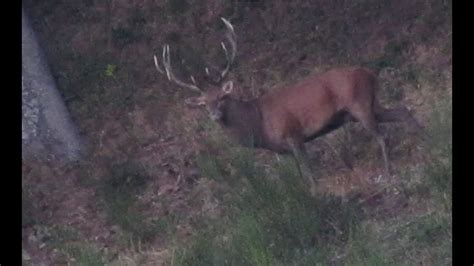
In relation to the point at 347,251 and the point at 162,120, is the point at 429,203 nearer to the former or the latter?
the point at 347,251

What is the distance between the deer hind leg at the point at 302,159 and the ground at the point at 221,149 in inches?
6.9

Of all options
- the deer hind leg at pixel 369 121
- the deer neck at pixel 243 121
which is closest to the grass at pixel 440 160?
the deer hind leg at pixel 369 121

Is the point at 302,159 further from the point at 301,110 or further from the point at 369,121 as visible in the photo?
the point at 369,121

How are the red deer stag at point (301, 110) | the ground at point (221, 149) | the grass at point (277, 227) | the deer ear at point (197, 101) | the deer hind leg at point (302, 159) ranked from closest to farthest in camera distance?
the grass at point (277, 227) → the ground at point (221, 149) → the deer hind leg at point (302, 159) → the red deer stag at point (301, 110) → the deer ear at point (197, 101)

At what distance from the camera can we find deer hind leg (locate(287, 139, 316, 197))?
12883 mm

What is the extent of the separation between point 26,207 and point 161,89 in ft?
11.4

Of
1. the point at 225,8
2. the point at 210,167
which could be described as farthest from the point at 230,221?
the point at 225,8

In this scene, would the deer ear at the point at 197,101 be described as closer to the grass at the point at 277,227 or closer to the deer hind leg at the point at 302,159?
the deer hind leg at the point at 302,159

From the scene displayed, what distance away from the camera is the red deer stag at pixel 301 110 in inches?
530

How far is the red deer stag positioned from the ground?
0.23m

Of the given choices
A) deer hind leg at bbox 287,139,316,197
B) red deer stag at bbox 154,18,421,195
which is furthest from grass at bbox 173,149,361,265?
red deer stag at bbox 154,18,421,195

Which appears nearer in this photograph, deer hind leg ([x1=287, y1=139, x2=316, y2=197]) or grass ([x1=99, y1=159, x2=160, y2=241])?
grass ([x1=99, y1=159, x2=160, y2=241])

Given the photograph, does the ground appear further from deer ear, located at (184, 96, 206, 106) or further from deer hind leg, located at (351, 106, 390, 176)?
deer ear, located at (184, 96, 206, 106)

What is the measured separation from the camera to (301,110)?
44.4 ft
